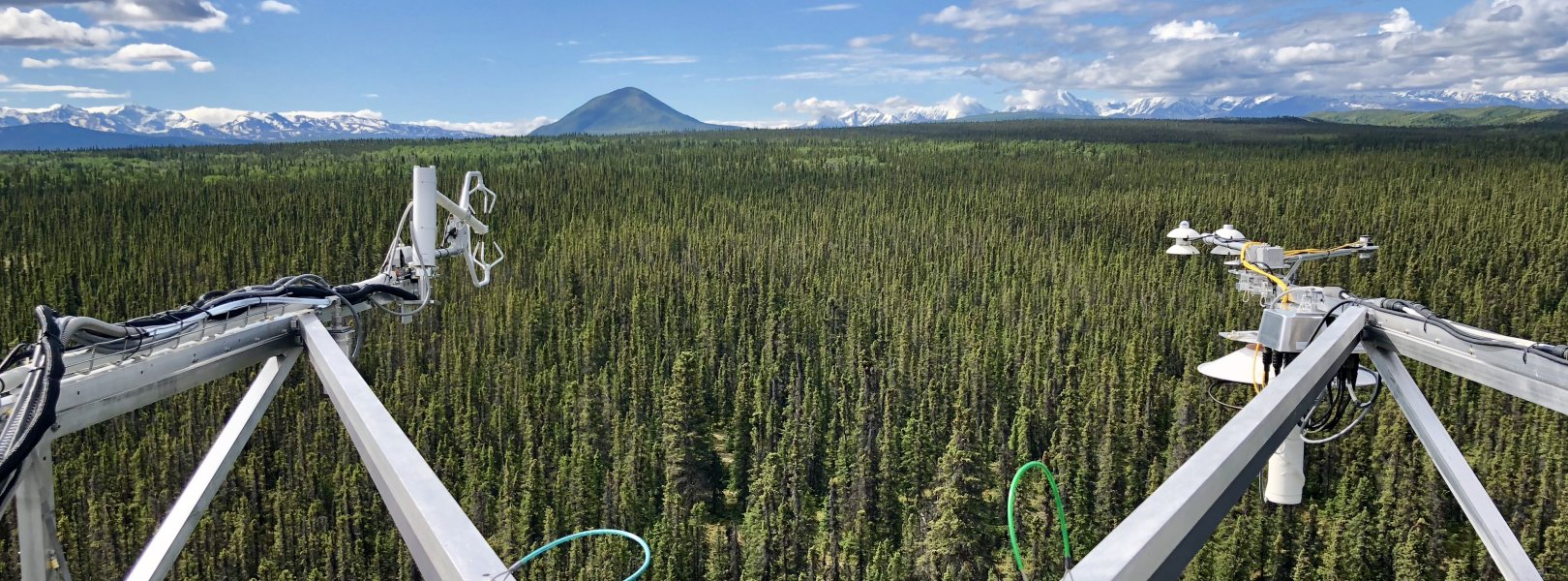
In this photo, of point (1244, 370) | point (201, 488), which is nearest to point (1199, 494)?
point (1244, 370)

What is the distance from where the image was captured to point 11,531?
34406mm

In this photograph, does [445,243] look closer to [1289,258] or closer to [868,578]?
[1289,258]

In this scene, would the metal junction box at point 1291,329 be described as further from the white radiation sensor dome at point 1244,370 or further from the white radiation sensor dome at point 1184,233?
the white radiation sensor dome at point 1184,233

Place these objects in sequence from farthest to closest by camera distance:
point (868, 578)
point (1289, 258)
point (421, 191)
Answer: point (868, 578)
point (421, 191)
point (1289, 258)

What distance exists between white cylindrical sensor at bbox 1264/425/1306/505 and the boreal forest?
76.4 ft

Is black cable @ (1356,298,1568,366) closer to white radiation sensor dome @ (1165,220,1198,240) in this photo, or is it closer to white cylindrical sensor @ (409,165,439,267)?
white radiation sensor dome @ (1165,220,1198,240)

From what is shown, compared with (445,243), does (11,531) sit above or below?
below

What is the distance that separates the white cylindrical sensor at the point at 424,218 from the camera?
36.5ft

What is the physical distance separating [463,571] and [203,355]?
15.9 feet

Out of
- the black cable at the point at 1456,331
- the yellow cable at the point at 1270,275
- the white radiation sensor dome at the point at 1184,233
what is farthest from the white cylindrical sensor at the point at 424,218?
the black cable at the point at 1456,331

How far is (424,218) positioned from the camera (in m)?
11.2

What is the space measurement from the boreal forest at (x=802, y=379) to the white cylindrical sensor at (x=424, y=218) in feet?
66.7

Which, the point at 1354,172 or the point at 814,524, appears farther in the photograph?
the point at 1354,172

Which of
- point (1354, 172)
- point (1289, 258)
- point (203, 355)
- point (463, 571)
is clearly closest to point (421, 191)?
point (203, 355)
